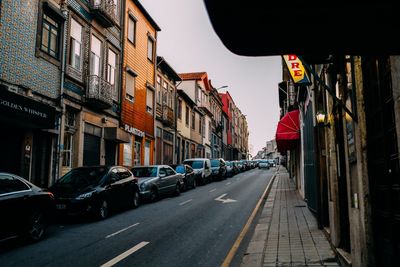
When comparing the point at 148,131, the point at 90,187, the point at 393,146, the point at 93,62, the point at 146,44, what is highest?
the point at 146,44

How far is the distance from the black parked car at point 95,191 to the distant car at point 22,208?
5.69ft

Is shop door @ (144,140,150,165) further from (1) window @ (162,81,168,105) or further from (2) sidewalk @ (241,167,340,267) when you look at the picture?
(2) sidewalk @ (241,167,340,267)

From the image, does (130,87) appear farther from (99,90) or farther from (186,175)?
(186,175)

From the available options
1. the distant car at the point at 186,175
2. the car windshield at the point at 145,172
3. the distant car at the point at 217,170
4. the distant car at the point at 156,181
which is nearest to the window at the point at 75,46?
the car windshield at the point at 145,172

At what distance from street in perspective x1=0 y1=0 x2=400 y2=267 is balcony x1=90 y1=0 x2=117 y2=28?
97 mm

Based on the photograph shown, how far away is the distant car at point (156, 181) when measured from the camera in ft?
52.4

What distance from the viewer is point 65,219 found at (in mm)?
11844

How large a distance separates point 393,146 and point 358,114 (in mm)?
1109

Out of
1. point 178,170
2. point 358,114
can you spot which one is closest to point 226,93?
point 178,170

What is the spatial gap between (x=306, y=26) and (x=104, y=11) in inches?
711

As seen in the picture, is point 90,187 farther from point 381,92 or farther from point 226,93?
point 226,93

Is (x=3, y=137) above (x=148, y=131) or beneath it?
beneath

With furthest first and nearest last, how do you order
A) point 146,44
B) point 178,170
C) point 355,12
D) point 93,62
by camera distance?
1. point 146,44
2. point 178,170
3. point 93,62
4. point 355,12

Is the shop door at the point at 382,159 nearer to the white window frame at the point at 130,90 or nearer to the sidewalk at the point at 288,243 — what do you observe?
the sidewalk at the point at 288,243
